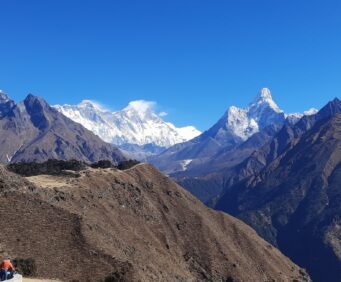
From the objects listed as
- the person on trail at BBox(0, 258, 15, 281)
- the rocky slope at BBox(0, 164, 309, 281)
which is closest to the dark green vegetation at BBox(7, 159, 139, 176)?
the rocky slope at BBox(0, 164, 309, 281)

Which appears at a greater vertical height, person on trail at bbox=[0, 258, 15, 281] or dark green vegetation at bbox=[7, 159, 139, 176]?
dark green vegetation at bbox=[7, 159, 139, 176]

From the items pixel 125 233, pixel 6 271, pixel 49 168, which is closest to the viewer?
pixel 6 271

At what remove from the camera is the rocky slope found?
296ft

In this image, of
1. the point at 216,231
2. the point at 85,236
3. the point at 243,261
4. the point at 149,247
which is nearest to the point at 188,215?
the point at 216,231

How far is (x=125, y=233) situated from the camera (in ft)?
389

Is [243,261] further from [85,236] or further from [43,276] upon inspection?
[43,276]

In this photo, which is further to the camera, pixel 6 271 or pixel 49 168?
pixel 49 168

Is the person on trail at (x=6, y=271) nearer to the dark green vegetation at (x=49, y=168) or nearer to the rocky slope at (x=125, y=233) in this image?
the rocky slope at (x=125, y=233)

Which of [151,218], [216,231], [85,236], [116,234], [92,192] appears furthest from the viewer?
[216,231]

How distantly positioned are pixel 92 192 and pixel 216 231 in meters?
43.1

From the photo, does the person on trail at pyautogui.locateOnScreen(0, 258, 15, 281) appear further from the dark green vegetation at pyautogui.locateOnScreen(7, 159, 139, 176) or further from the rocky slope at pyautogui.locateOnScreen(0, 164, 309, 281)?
the dark green vegetation at pyautogui.locateOnScreen(7, 159, 139, 176)

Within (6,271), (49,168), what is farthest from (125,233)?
(6,271)

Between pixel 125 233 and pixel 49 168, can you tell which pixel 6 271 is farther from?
pixel 49 168

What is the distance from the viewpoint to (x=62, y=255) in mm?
90062
